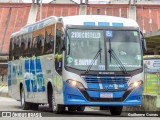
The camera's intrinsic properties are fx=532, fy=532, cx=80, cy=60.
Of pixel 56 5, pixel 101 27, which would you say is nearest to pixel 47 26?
pixel 101 27

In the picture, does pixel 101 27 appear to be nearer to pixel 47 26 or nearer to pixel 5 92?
pixel 47 26

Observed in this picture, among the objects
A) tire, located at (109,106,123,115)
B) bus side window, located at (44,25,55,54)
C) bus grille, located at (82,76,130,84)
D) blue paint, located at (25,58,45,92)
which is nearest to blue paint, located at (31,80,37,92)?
blue paint, located at (25,58,45,92)

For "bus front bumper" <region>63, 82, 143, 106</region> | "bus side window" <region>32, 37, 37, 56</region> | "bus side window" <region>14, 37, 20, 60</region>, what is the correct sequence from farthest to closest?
"bus side window" <region>14, 37, 20, 60</region> → "bus side window" <region>32, 37, 37, 56</region> → "bus front bumper" <region>63, 82, 143, 106</region>

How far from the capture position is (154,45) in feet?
131

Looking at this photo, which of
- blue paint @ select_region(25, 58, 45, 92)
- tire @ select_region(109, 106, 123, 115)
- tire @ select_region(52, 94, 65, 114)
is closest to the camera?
tire @ select_region(52, 94, 65, 114)

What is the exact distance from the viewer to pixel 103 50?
16.9 metres

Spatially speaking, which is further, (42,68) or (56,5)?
(56,5)

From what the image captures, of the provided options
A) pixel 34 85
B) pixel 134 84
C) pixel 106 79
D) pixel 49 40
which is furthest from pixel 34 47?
pixel 134 84

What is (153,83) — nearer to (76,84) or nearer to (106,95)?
(106,95)

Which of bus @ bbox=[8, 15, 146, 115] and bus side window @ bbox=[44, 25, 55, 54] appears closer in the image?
bus @ bbox=[8, 15, 146, 115]

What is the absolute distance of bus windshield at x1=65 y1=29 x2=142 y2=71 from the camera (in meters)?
16.8

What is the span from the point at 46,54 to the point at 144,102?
13.3 ft

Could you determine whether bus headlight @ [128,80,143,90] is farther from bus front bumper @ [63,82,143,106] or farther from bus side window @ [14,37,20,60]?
bus side window @ [14,37,20,60]

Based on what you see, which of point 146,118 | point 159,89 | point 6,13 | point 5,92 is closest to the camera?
point 146,118
